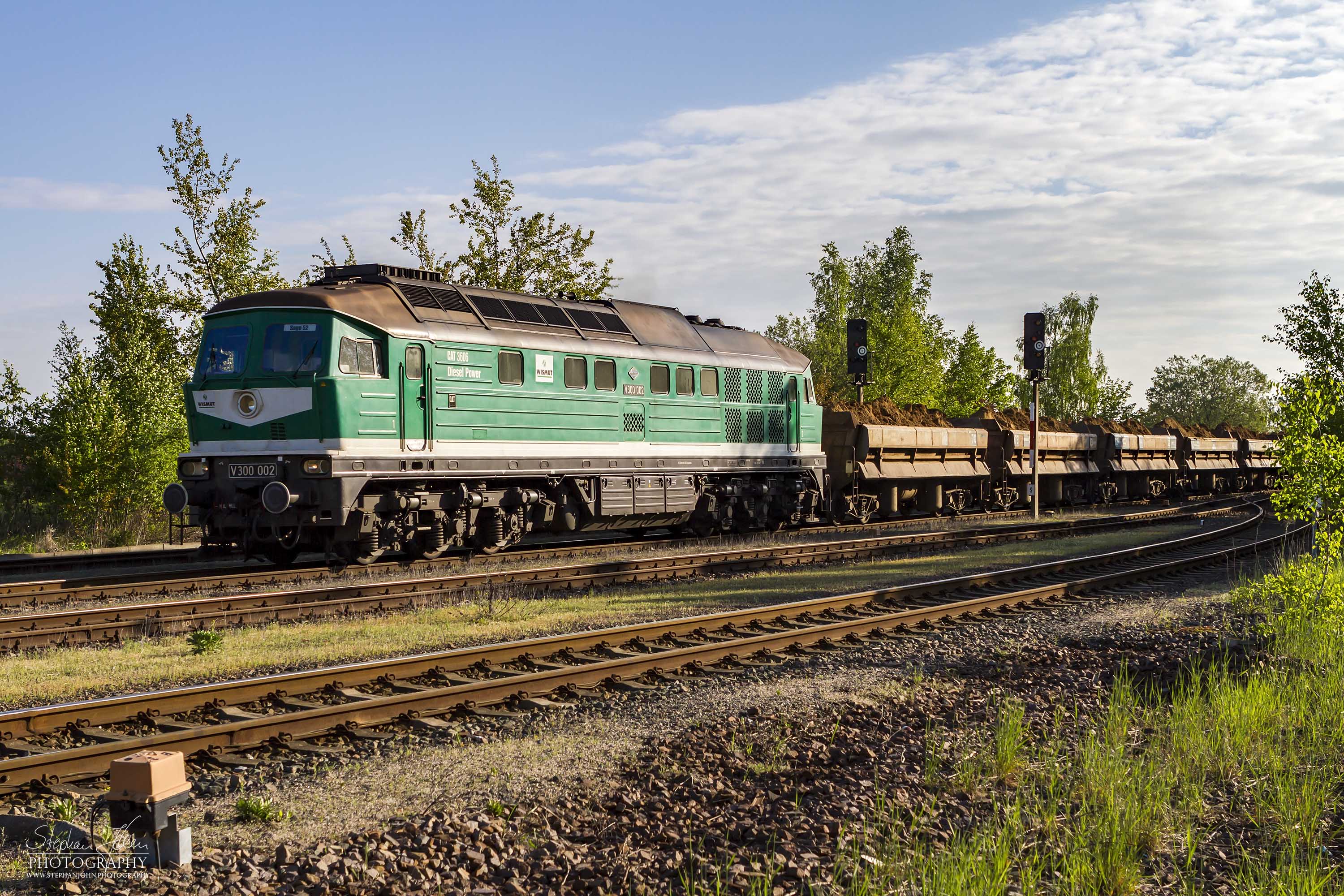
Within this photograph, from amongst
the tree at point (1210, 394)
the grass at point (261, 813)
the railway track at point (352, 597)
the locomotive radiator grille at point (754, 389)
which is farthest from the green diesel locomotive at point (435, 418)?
the tree at point (1210, 394)

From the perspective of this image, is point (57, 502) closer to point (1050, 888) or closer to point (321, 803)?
point (321, 803)

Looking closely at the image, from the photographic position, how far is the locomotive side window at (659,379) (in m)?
19.0

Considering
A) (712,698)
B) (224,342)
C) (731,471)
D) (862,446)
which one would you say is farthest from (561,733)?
(862,446)

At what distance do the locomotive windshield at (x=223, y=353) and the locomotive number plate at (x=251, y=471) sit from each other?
1342 mm

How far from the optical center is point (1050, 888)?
4684 mm

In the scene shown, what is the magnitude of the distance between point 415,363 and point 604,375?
3.92 metres

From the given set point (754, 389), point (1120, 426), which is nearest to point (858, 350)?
point (754, 389)

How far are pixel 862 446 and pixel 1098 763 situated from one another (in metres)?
19.2

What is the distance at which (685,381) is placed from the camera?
19.8m

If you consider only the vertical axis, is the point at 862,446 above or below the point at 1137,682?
above

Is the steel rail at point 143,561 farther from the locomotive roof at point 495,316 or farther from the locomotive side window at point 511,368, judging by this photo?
the locomotive roof at point 495,316

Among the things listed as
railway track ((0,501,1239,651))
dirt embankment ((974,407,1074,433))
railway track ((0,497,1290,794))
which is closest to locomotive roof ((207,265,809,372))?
railway track ((0,501,1239,651))

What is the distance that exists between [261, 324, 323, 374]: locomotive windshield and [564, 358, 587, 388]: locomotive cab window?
4.41m

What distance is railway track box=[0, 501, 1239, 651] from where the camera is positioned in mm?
10766
